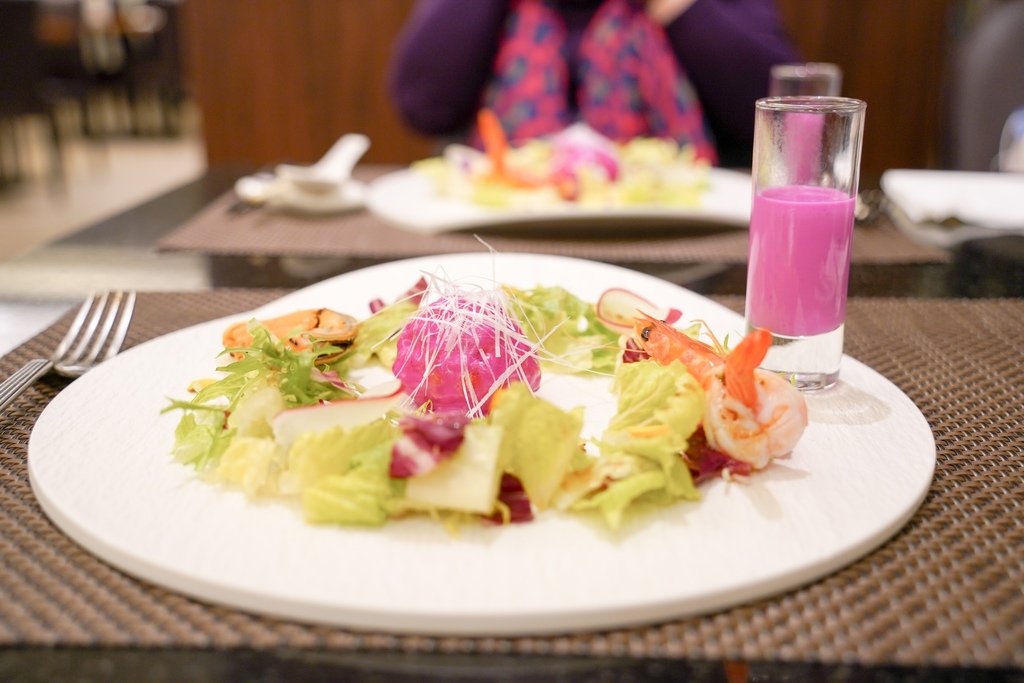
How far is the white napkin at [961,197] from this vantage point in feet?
5.02

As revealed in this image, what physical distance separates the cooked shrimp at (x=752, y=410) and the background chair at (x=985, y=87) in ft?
7.43

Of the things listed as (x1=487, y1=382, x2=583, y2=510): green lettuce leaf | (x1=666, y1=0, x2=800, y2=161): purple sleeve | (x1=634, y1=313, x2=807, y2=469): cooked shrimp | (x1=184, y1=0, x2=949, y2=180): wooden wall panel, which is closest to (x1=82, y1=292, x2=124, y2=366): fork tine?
(x1=487, y1=382, x2=583, y2=510): green lettuce leaf

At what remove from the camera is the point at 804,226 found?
2.75ft

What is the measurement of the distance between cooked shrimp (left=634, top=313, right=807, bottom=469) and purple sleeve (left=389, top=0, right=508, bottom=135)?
227 centimetres

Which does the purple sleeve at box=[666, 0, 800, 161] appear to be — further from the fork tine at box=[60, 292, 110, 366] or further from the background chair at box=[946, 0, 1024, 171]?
the fork tine at box=[60, 292, 110, 366]

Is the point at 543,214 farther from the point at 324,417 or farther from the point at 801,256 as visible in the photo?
the point at 324,417

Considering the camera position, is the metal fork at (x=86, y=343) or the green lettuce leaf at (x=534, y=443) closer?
the green lettuce leaf at (x=534, y=443)

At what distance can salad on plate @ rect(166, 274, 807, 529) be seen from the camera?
62 centimetres

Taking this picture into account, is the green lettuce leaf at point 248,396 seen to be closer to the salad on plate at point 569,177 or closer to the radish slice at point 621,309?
the radish slice at point 621,309

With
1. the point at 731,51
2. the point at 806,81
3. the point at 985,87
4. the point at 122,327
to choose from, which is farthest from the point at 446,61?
the point at 122,327

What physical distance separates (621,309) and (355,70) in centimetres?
347

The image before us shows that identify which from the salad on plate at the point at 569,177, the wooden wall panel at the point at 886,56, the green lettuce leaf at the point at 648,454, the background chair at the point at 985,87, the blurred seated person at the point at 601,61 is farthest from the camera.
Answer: the wooden wall panel at the point at 886,56

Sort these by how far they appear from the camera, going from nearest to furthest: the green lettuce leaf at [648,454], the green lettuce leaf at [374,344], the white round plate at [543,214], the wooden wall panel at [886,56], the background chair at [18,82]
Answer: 1. the green lettuce leaf at [648,454]
2. the green lettuce leaf at [374,344]
3. the white round plate at [543,214]
4. the wooden wall panel at [886,56]
5. the background chair at [18,82]

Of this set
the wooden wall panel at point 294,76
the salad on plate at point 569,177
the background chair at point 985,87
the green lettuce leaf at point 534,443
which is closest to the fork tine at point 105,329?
the green lettuce leaf at point 534,443
